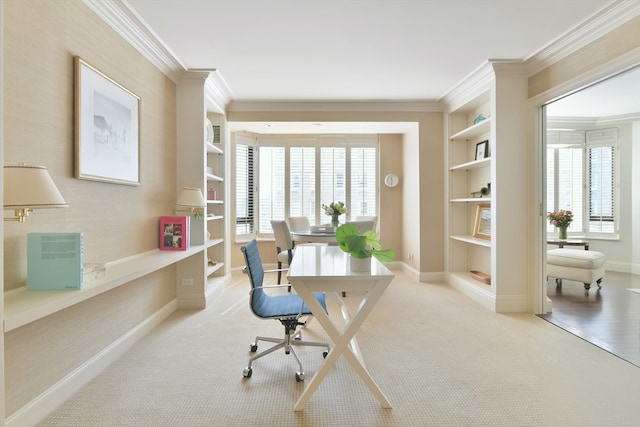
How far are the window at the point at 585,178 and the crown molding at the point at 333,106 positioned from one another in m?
2.69

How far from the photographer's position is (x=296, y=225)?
209 inches

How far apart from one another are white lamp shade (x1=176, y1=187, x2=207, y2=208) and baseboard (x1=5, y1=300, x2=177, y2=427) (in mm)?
1172

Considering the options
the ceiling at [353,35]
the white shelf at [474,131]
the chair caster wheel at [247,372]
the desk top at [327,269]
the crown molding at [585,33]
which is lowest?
the chair caster wheel at [247,372]

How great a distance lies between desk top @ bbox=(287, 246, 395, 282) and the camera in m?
1.80

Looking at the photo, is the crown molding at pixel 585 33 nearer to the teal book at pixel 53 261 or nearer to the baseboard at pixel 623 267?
the baseboard at pixel 623 267

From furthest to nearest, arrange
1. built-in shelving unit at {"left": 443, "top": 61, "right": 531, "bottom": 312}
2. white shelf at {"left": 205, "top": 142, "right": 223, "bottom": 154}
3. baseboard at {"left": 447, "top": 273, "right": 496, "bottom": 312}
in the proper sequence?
white shelf at {"left": 205, "top": 142, "right": 223, "bottom": 154}, baseboard at {"left": 447, "top": 273, "right": 496, "bottom": 312}, built-in shelving unit at {"left": 443, "top": 61, "right": 531, "bottom": 312}

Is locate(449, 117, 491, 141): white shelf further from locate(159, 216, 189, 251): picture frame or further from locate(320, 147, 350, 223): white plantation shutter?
locate(159, 216, 189, 251): picture frame

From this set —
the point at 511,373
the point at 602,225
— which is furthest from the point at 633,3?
the point at 602,225

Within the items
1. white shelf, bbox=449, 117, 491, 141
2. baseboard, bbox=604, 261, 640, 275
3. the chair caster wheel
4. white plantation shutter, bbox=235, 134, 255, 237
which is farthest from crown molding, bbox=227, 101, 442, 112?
baseboard, bbox=604, 261, 640, 275

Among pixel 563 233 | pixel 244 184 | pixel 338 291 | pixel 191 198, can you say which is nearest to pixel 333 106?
pixel 244 184

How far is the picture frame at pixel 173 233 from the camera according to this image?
10.2 ft

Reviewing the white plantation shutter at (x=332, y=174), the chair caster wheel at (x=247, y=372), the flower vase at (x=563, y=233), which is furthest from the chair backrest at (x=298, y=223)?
the flower vase at (x=563, y=233)

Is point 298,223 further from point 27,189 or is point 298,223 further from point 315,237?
point 27,189

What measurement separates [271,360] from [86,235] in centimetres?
162
